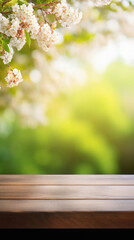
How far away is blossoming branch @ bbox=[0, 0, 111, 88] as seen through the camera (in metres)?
1.08

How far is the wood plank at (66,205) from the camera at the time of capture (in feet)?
3.26

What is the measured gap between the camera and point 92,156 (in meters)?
3.83

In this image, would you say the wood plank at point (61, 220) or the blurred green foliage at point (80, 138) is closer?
the wood plank at point (61, 220)

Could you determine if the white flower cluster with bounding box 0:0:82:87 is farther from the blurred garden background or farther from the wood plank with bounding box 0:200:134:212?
the blurred garden background

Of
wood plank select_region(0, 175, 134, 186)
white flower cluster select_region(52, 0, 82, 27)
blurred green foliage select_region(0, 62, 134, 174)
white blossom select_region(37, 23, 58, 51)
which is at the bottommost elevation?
blurred green foliage select_region(0, 62, 134, 174)

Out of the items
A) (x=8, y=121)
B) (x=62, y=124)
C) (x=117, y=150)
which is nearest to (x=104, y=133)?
(x=117, y=150)

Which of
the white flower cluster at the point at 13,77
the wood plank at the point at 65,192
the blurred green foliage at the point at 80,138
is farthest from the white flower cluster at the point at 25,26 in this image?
the blurred green foliage at the point at 80,138

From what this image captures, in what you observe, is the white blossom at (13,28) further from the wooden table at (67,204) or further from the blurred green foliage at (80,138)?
the blurred green foliage at (80,138)

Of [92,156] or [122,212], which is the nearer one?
[122,212]

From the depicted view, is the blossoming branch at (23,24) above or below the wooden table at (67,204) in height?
above

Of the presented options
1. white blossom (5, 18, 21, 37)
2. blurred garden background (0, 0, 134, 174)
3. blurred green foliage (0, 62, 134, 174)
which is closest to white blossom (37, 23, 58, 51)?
white blossom (5, 18, 21, 37)

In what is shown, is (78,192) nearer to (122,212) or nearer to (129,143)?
(122,212)

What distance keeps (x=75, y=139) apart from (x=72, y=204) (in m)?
2.79

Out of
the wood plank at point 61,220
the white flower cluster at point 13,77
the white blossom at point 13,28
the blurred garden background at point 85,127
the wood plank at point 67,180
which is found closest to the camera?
the wood plank at point 61,220
